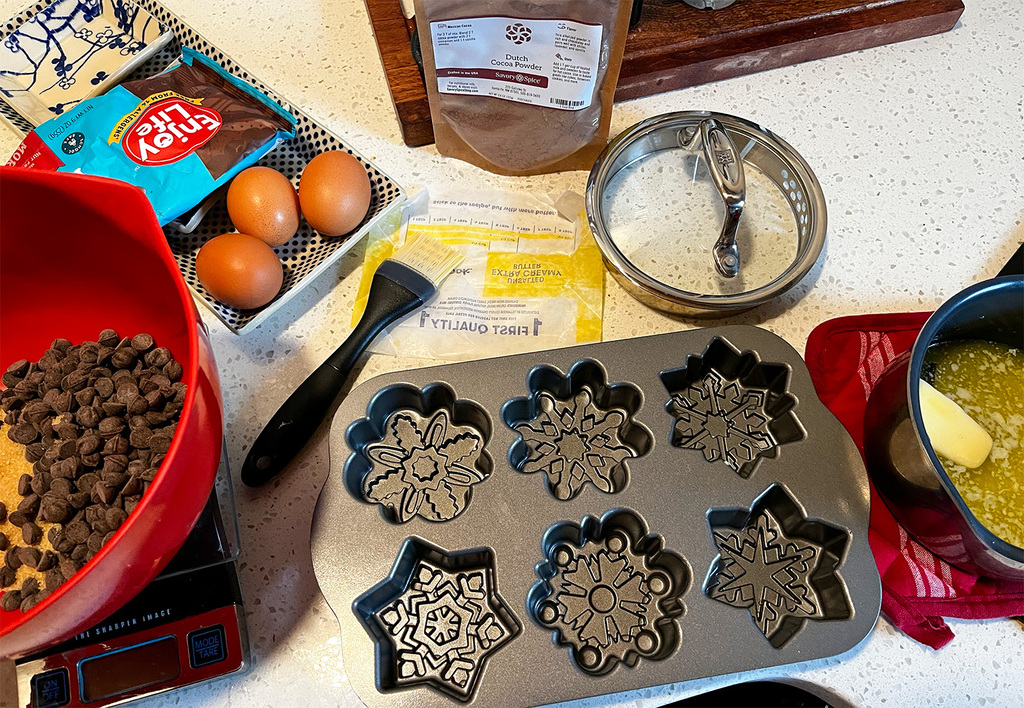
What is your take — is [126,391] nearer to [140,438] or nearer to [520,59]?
[140,438]

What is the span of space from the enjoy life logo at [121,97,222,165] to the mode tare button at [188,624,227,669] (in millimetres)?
490

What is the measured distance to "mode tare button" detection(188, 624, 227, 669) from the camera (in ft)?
1.91

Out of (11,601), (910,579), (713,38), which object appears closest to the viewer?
(11,601)

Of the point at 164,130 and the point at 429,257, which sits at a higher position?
the point at 164,130

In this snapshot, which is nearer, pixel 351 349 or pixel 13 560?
pixel 13 560

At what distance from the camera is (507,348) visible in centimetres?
76

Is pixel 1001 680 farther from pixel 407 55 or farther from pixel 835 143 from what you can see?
pixel 407 55

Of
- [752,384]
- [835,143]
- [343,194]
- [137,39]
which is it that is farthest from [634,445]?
[137,39]

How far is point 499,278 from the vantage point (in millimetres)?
788

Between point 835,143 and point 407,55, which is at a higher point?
point 407,55

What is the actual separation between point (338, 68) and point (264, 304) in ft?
1.30

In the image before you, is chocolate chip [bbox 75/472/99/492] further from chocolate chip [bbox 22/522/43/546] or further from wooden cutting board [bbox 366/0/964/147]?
wooden cutting board [bbox 366/0/964/147]

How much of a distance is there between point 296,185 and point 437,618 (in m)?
0.52

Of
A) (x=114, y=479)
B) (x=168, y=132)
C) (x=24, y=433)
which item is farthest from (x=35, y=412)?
(x=168, y=132)
